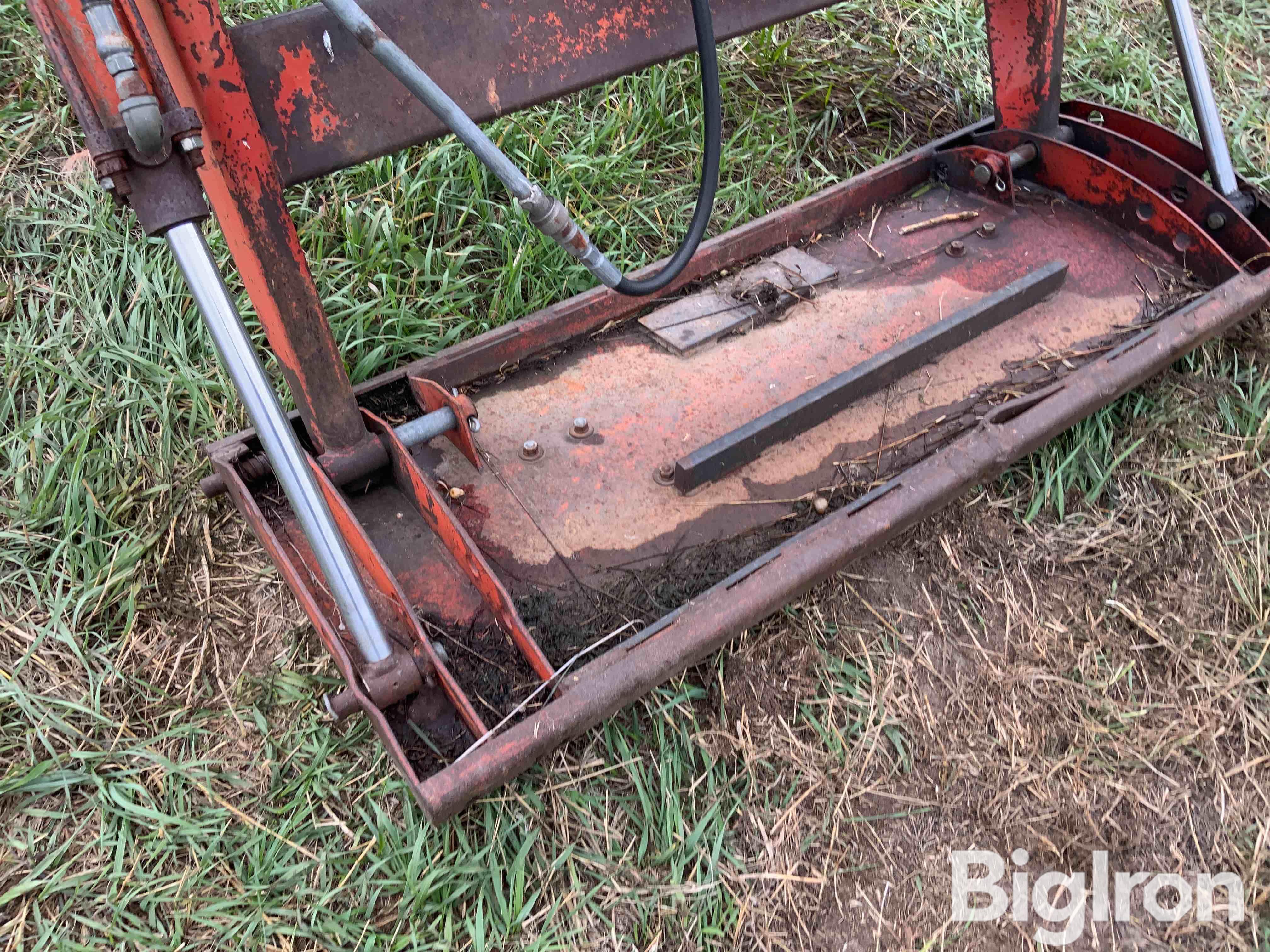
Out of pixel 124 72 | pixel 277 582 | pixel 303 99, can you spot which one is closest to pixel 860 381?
pixel 303 99

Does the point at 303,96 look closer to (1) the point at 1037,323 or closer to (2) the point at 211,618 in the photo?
(2) the point at 211,618

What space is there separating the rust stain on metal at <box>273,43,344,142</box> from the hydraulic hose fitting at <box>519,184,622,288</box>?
0.37 metres

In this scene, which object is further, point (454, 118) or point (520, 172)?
point (520, 172)

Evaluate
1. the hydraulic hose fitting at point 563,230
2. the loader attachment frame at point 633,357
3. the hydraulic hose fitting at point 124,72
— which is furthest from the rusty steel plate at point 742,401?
the hydraulic hose fitting at point 124,72

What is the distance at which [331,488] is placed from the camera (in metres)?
1.55

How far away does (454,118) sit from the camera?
129 cm

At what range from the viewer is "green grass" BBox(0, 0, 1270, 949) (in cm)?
155

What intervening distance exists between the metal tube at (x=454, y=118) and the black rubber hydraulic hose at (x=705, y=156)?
233 mm

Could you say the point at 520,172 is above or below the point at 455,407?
above

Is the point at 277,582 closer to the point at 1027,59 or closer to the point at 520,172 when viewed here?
the point at 520,172

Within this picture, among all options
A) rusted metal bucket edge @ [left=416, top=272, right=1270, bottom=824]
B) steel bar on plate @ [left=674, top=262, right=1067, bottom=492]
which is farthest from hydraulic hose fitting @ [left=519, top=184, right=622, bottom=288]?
rusted metal bucket edge @ [left=416, top=272, right=1270, bottom=824]

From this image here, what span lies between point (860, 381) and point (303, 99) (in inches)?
45.6

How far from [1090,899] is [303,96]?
1840 mm

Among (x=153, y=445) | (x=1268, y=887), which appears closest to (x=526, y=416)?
(x=153, y=445)
